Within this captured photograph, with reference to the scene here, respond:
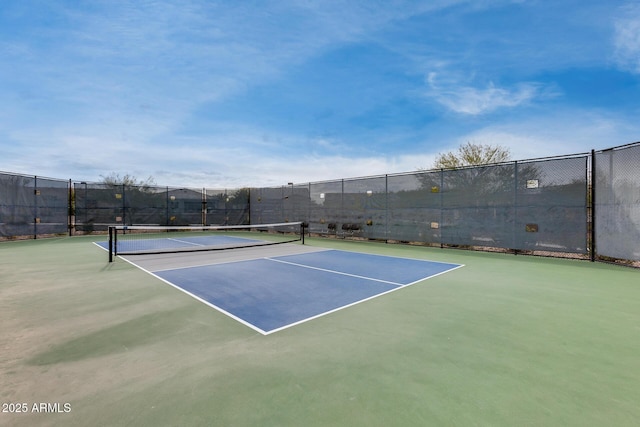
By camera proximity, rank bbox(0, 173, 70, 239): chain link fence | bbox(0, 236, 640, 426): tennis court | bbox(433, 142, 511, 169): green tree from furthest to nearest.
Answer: bbox(433, 142, 511, 169): green tree
bbox(0, 173, 70, 239): chain link fence
bbox(0, 236, 640, 426): tennis court

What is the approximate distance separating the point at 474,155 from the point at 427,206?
10.8 m

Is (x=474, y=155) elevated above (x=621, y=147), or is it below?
above

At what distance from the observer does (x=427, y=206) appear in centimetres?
1122

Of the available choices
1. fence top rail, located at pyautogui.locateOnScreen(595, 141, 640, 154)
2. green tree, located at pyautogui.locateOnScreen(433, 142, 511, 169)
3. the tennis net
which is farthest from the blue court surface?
green tree, located at pyautogui.locateOnScreen(433, 142, 511, 169)

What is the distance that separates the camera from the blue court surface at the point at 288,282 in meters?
3.77

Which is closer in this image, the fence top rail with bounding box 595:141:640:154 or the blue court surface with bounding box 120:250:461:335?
the blue court surface with bounding box 120:250:461:335

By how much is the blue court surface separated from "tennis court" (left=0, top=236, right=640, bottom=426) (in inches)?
2.0

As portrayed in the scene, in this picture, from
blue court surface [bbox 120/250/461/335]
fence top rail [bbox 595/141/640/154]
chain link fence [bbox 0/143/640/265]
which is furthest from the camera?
chain link fence [bbox 0/143/640/265]

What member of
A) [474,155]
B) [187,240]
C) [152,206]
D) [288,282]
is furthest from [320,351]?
[474,155]

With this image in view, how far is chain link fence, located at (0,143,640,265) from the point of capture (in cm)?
775

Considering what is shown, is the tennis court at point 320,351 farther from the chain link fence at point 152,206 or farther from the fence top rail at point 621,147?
the chain link fence at point 152,206

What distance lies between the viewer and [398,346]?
2.77m

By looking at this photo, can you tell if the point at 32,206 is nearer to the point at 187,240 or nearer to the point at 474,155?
the point at 187,240

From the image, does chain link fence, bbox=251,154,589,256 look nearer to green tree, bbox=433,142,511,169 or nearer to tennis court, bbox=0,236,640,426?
tennis court, bbox=0,236,640,426
